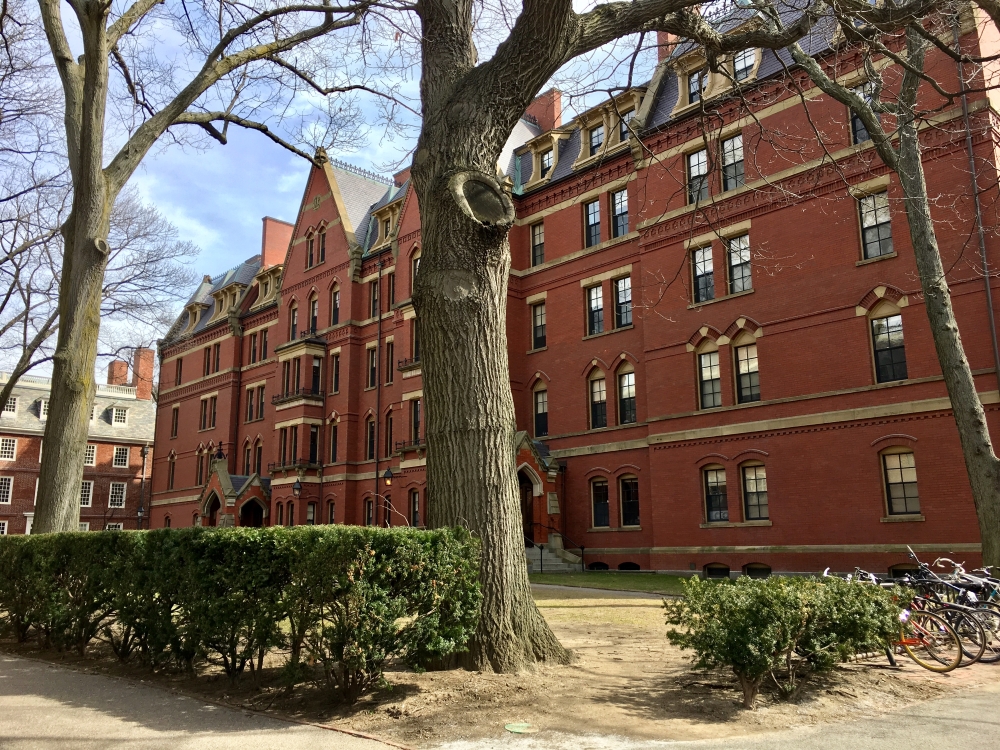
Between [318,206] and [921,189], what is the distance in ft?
104

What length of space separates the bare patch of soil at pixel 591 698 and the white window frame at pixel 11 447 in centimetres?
5265

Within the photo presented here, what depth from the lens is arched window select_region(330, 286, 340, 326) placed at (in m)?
37.9

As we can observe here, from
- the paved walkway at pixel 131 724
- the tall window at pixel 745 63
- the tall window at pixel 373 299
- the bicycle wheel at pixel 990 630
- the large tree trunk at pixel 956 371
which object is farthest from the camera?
the tall window at pixel 373 299

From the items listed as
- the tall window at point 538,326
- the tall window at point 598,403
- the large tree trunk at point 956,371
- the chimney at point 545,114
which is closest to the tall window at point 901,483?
the large tree trunk at point 956,371

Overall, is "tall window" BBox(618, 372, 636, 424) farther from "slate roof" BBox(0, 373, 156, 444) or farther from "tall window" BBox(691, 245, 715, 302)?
"slate roof" BBox(0, 373, 156, 444)

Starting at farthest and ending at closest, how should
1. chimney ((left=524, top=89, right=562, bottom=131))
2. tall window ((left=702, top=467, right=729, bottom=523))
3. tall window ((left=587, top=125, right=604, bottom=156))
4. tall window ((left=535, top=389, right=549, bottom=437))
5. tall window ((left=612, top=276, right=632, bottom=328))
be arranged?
chimney ((left=524, top=89, right=562, bottom=131)), tall window ((left=587, top=125, right=604, bottom=156)), tall window ((left=535, top=389, right=549, bottom=437)), tall window ((left=612, top=276, right=632, bottom=328)), tall window ((left=702, top=467, right=729, bottom=523))

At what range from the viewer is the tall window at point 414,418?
31.6 meters

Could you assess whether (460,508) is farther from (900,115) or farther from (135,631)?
(900,115)

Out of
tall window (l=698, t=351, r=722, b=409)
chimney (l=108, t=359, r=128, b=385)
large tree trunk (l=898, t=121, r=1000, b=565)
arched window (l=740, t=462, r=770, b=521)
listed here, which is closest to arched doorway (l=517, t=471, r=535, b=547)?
tall window (l=698, t=351, r=722, b=409)

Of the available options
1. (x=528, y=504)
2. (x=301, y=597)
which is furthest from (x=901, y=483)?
(x=301, y=597)

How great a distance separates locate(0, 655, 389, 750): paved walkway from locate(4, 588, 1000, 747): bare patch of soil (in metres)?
0.29

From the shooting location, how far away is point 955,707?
6.62m

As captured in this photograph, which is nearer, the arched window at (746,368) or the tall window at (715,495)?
the arched window at (746,368)

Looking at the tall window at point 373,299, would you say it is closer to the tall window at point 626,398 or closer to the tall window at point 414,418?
the tall window at point 414,418
